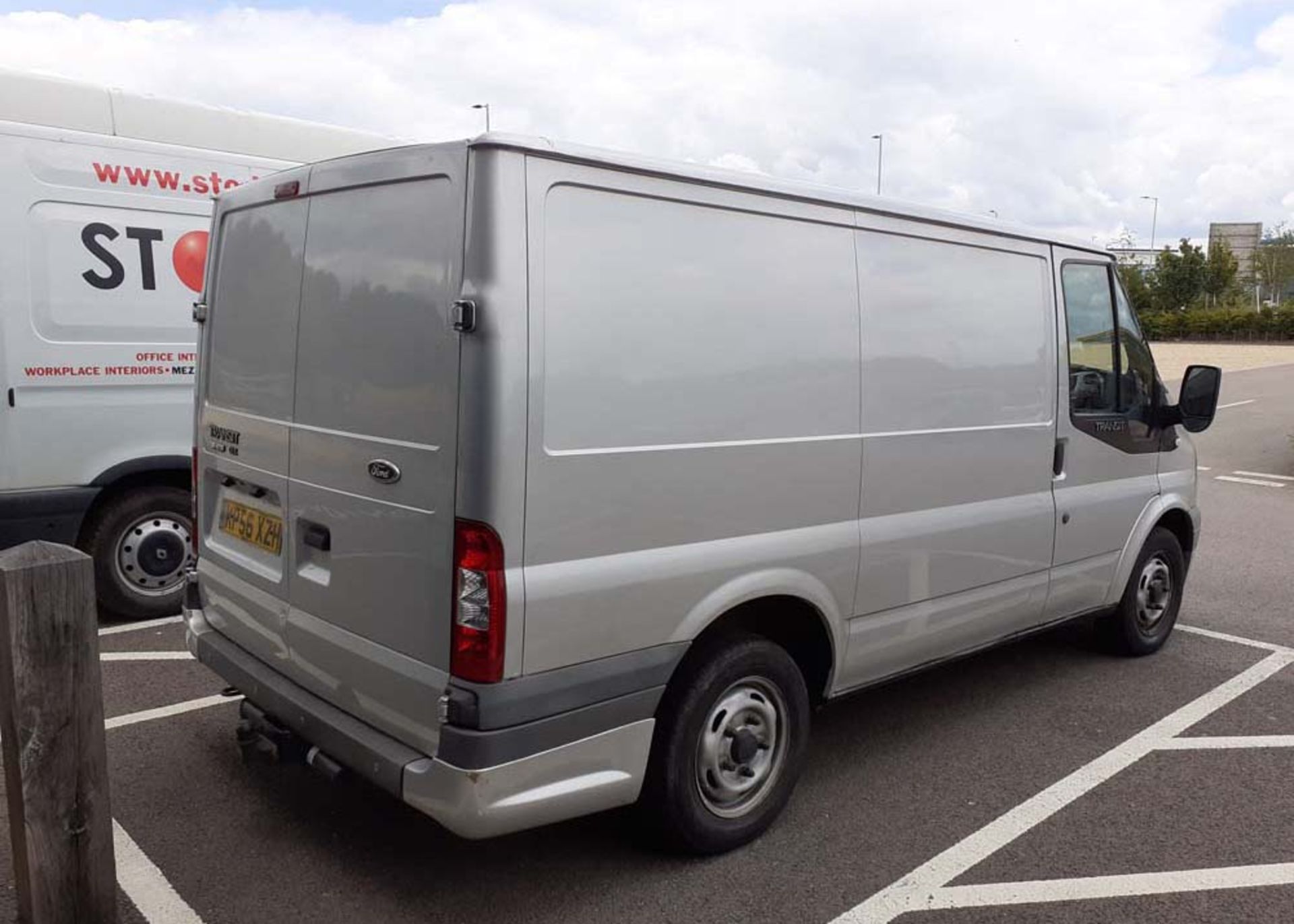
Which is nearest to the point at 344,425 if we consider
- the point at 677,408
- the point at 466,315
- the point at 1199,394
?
the point at 466,315

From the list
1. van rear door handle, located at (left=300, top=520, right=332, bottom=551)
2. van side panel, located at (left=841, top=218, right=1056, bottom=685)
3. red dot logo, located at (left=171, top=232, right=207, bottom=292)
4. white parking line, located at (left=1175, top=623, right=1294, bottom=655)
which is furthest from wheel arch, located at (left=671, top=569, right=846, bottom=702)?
red dot logo, located at (left=171, top=232, right=207, bottom=292)

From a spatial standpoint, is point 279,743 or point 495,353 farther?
point 279,743

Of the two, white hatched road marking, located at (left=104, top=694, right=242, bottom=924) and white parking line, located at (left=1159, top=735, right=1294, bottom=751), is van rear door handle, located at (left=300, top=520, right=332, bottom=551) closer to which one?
white hatched road marking, located at (left=104, top=694, right=242, bottom=924)

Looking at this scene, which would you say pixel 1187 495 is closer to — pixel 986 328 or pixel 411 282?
pixel 986 328

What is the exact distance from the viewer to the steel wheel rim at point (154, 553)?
18.4 ft

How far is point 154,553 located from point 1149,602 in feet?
17.6

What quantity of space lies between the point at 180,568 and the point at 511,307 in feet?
13.5

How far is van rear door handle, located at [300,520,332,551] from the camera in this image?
3078mm

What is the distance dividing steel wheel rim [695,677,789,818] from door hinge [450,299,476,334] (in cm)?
140

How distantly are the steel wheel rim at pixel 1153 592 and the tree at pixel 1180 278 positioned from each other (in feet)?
178

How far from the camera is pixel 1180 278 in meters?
52.9

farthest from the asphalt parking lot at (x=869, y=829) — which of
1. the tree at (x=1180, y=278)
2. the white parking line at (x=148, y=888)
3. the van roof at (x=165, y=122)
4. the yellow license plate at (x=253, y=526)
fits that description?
the tree at (x=1180, y=278)

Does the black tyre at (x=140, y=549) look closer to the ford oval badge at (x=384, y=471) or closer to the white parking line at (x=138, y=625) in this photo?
the white parking line at (x=138, y=625)

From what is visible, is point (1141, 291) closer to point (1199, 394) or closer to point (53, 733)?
point (1199, 394)
